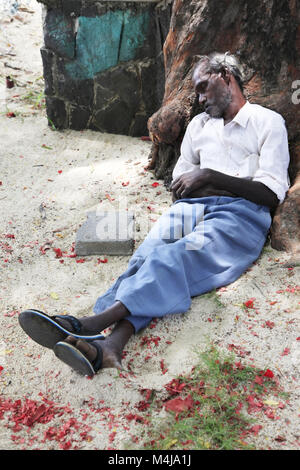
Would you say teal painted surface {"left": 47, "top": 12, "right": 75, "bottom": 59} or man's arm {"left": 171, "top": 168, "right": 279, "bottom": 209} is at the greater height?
teal painted surface {"left": 47, "top": 12, "right": 75, "bottom": 59}

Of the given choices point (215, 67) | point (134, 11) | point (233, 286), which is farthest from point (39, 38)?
point (233, 286)

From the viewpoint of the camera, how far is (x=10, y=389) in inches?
86.1

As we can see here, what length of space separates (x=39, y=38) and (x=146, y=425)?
20.2 feet

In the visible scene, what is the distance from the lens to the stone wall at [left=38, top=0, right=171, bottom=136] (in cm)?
447

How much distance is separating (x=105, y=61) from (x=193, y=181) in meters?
2.36

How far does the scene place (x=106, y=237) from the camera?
327 centimetres

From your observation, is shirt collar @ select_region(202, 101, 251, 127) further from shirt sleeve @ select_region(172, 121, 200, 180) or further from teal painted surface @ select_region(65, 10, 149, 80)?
teal painted surface @ select_region(65, 10, 149, 80)

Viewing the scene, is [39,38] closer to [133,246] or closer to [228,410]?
[133,246]

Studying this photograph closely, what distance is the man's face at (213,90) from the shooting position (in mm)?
3031

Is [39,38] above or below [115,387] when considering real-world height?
above

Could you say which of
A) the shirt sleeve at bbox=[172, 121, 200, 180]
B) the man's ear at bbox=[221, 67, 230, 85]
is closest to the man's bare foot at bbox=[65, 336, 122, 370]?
the shirt sleeve at bbox=[172, 121, 200, 180]

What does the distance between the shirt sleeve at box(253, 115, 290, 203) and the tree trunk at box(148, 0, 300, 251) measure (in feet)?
0.49

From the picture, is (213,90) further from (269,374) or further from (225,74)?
(269,374)

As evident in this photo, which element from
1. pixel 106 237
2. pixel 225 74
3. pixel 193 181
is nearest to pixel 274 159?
pixel 193 181
